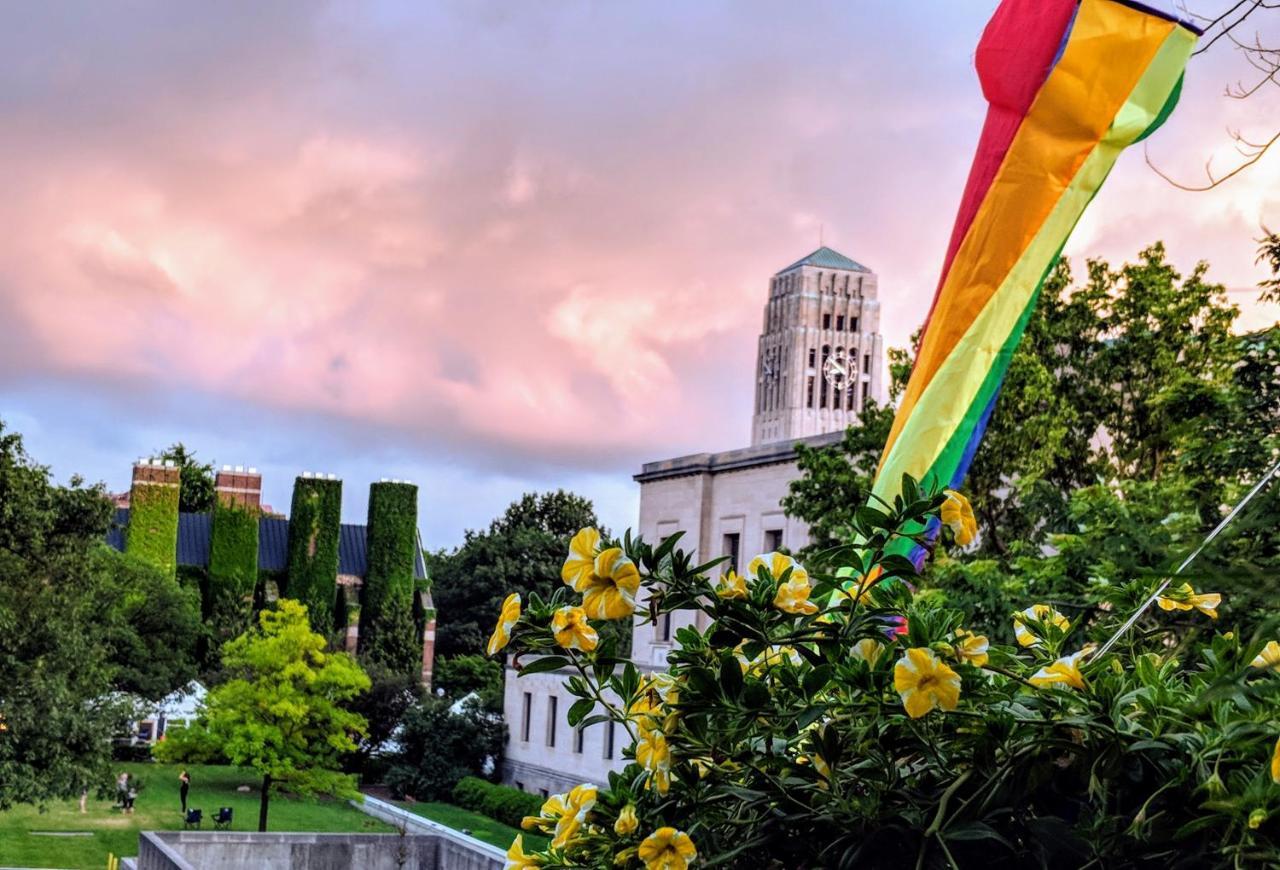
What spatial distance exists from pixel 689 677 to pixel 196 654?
56065 mm

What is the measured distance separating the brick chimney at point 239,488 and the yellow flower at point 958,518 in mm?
59495

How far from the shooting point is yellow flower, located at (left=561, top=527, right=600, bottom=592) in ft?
6.72

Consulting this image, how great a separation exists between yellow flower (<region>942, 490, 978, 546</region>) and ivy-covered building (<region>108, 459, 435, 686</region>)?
179ft

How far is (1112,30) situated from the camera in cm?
499

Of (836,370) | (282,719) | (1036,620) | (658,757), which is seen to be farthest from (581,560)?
(836,370)

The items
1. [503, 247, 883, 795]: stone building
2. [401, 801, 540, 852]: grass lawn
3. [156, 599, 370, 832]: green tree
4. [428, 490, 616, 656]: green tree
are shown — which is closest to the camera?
[503, 247, 883, 795]: stone building

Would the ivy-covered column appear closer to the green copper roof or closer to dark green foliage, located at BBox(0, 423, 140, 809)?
dark green foliage, located at BBox(0, 423, 140, 809)

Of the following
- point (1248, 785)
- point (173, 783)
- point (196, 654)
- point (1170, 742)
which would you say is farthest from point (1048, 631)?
point (196, 654)

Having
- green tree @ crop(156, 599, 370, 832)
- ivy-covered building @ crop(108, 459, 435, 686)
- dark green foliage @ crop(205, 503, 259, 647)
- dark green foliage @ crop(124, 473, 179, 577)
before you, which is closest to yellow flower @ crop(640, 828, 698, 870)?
green tree @ crop(156, 599, 370, 832)

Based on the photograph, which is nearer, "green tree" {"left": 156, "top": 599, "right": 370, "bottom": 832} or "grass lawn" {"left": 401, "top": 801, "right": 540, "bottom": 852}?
"grass lawn" {"left": 401, "top": 801, "right": 540, "bottom": 852}

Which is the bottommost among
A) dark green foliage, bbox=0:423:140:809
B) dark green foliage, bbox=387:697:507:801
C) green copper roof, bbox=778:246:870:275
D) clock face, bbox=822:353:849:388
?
dark green foliage, bbox=387:697:507:801

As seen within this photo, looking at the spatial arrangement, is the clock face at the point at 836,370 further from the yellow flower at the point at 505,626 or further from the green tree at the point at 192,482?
the yellow flower at the point at 505,626

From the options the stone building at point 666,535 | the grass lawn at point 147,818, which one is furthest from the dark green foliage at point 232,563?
the stone building at point 666,535

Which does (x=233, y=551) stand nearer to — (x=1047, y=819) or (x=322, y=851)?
(x=322, y=851)
